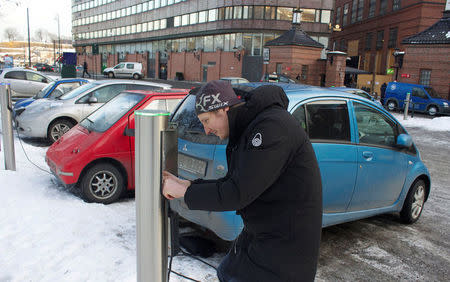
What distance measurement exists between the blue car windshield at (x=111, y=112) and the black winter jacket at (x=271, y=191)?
4.28 metres

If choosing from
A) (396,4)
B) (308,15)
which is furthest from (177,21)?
(396,4)

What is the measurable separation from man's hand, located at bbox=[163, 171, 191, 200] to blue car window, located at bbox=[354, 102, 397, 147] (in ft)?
10.4

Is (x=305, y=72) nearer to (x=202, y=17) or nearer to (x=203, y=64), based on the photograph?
(x=203, y=64)

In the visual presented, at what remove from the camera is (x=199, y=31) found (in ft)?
167

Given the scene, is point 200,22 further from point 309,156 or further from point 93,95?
point 309,156

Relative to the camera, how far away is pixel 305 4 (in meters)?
45.2

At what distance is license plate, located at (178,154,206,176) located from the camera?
3.62 m

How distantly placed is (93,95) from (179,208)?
618cm

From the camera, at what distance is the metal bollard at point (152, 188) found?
1.70 metres

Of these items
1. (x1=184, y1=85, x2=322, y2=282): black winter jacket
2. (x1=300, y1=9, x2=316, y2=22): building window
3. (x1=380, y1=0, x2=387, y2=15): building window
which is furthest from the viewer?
(x1=300, y1=9, x2=316, y2=22): building window

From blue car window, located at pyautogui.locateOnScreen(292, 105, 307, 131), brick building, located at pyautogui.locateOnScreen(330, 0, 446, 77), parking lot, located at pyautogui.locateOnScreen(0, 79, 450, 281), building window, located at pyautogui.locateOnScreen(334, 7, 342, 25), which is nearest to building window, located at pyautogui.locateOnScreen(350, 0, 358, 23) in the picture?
brick building, located at pyautogui.locateOnScreen(330, 0, 446, 77)

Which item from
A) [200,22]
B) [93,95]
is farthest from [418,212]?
[200,22]

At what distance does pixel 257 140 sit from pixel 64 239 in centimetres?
312

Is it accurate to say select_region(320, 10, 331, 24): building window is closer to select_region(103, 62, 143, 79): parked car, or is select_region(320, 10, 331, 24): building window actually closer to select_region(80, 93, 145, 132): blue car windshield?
select_region(103, 62, 143, 79): parked car
